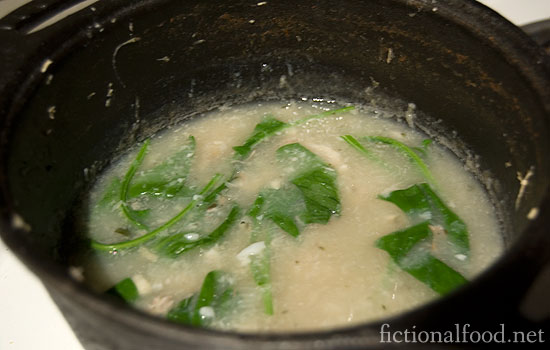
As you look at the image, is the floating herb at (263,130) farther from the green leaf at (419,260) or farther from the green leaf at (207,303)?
the green leaf at (419,260)

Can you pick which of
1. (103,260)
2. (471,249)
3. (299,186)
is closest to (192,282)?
(103,260)

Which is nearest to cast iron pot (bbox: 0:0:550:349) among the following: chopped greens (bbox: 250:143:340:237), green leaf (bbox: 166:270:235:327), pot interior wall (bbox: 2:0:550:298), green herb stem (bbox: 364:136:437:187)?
pot interior wall (bbox: 2:0:550:298)

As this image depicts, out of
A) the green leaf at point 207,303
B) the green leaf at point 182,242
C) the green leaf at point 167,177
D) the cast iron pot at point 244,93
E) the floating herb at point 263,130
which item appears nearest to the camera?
the cast iron pot at point 244,93

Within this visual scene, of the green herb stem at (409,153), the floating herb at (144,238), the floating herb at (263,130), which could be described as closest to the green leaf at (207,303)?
the floating herb at (144,238)

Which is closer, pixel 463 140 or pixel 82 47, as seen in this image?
pixel 82 47

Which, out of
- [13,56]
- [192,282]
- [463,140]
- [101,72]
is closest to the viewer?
[13,56]

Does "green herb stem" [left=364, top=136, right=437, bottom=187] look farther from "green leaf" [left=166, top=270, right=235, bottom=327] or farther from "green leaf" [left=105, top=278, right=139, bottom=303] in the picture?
"green leaf" [left=105, top=278, right=139, bottom=303]

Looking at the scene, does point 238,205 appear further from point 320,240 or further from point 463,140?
point 463,140
